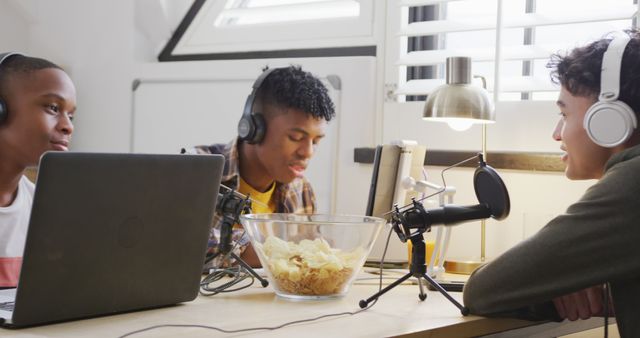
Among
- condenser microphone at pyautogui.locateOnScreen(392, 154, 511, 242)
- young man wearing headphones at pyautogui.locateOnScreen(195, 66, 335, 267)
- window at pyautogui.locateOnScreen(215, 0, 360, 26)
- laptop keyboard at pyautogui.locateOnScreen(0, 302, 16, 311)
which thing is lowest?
laptop keyboard at pyautogui.locateOnScreen(0, 302, 16, 311)

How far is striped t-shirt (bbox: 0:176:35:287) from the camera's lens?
1.73 metres

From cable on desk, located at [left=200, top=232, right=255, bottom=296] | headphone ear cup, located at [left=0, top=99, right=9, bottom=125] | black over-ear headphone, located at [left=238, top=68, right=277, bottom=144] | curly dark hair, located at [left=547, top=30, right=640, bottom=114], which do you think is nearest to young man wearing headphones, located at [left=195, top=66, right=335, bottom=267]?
black over-ear headphone, located at [left=238, top=68, right=277, bottom=144]

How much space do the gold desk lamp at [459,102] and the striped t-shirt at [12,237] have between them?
99cm

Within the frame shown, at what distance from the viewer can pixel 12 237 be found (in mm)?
1766

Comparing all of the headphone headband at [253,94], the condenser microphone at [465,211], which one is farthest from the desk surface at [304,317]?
the headphone headband at [253,94]

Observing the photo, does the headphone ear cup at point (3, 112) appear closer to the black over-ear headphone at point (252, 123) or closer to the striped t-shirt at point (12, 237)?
the striped t-shirt at point (12, 237)

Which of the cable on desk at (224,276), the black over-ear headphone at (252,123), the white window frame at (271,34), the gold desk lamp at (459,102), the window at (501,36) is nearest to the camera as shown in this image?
the cable on desk at (224,276)

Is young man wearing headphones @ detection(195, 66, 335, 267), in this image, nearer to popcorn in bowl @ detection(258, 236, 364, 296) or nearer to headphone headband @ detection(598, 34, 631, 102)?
popcorn in bowl @ detection(258, 236, 364, 296)

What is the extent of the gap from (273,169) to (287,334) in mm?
1094

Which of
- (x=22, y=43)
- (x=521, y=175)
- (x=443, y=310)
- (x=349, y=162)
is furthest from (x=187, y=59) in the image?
(x=443, y=310)

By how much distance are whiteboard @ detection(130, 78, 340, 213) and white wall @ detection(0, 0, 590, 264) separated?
0.11ft

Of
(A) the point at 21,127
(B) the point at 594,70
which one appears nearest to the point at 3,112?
(A) the point at 21,127

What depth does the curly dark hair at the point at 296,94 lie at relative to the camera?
7.36 ft

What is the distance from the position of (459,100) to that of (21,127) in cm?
103
